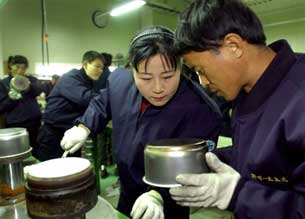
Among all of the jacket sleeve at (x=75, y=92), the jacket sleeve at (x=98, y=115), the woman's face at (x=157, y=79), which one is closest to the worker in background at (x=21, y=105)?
the jacket sleeve at (x=75, y=92)

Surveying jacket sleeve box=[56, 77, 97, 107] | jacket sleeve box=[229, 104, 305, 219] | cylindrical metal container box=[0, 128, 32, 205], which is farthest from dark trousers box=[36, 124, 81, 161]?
jacket sleeve box=[229, 104, 305, 219]

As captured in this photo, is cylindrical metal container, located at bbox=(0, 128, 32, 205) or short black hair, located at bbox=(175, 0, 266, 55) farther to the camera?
cylindrical metal container, located at bbox=(0, 128, 32, 205)

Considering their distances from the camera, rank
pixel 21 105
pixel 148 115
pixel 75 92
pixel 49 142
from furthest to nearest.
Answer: pixel 21 105
pixel 49 142
pixel 75 92
pixel 148 115

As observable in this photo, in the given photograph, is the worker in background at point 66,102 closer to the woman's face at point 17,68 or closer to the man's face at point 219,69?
the woman's face at point 17,68

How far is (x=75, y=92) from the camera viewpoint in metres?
2.95

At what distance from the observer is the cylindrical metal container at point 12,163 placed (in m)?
1.10

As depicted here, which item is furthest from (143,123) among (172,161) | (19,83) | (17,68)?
(17,68)

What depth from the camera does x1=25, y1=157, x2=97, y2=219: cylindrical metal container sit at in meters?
0.71

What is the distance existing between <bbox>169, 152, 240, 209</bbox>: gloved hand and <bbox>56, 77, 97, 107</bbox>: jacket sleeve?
2.17 meters

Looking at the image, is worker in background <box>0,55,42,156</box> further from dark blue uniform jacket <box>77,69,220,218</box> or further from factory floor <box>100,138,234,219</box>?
dark blue uniform jacket <box>77,69,220,218</box>

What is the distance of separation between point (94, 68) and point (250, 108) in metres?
2.43

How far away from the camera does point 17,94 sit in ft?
9.39

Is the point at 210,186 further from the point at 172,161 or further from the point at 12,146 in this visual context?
the point at 12,146

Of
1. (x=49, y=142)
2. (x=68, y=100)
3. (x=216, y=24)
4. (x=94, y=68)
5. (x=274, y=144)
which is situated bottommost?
(x=49, y=142)
